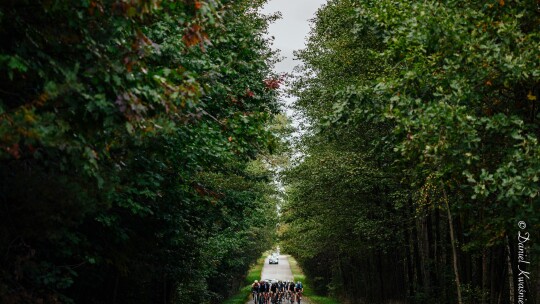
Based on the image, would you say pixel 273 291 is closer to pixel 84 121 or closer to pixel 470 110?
pixel 470 110

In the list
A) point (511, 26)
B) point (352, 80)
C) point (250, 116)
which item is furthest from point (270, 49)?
point (511, 26)

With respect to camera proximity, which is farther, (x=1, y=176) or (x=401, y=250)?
(x=401, y=250)

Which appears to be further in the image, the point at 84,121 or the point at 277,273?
the point at 277,273

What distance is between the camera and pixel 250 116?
40.4ft

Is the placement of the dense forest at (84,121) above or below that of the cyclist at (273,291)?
above

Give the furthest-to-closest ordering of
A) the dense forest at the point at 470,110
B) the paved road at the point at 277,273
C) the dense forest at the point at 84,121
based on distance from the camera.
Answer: the paved road at the point at 277,273 → the dense forest at the point at 470,110 → the dense forest at the point at 84,121

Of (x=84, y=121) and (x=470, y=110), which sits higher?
(x=470, y=110)

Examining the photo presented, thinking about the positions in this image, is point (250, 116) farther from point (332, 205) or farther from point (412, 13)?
point (332, 205)

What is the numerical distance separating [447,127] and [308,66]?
14.6m

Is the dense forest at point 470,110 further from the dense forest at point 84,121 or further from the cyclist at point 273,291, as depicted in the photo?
the cyclist at point 273,291

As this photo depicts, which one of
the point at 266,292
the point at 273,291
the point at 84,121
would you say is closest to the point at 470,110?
the point at 84,121

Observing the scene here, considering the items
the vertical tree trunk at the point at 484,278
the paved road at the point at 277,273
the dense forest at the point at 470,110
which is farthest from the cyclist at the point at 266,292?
the paved road at the point at 277,273

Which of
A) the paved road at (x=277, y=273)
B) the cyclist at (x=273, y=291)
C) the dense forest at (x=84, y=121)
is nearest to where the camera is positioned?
the dense forest at (x=84, y=121)

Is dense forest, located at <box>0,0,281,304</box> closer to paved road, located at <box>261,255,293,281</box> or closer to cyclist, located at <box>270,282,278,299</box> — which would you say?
cyclist, located at <box>270,282,278,299</box>
